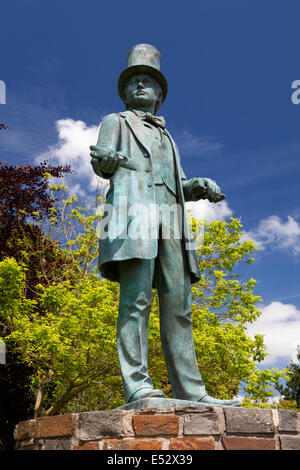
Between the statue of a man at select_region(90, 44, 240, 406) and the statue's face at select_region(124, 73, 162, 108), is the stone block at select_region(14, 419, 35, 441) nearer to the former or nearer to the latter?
the statue of a man at select_region(90, 44, 240, 406)

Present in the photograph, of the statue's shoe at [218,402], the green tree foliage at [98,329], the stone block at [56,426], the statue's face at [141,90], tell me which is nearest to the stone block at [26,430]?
the stone block at [56,426]

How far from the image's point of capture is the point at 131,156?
4.34 meters

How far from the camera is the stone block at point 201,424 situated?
3.21 metres

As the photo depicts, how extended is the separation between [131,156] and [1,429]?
481 inches

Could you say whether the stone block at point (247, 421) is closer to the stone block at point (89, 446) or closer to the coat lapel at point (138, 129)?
the stone block at point (89, 446)

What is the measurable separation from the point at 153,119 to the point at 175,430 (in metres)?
2.85

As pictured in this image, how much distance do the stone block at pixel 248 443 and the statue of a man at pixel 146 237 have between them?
48cm

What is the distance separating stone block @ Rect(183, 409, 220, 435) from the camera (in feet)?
10.5

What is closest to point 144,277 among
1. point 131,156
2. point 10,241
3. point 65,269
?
point 131,156

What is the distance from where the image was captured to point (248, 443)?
3.26 m

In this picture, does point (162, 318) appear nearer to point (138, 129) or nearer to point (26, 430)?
point (26, 430)

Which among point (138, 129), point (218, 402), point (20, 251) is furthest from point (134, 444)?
point (20, 251)
